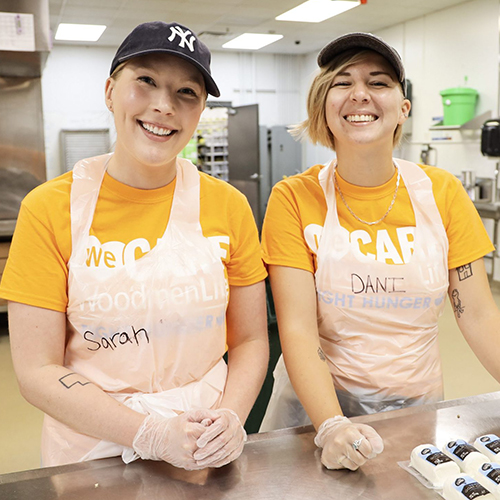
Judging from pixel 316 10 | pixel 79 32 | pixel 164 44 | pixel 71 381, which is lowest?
pixel 71 381

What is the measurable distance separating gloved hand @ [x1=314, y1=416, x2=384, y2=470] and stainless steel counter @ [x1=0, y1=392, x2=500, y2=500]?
0.03 m

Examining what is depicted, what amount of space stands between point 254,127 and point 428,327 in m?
6.68

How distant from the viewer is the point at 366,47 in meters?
1.37

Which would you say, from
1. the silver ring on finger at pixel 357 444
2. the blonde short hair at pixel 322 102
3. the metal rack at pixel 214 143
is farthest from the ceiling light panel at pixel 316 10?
the silver ring on finger at pixel 357 444

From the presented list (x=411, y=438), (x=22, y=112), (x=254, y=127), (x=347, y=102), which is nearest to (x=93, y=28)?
(x=254, y=127)

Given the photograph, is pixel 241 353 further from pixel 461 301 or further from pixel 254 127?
pixel 254 127

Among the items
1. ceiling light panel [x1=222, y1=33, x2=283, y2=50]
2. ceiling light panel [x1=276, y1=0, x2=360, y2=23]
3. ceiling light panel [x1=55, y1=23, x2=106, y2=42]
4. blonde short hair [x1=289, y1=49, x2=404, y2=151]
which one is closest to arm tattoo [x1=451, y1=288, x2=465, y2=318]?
blonde short hair [x1=289, y1=49, x2=404, y2=151]

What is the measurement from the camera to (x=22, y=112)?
449 centimetres

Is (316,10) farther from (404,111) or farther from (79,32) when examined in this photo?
(404,111)

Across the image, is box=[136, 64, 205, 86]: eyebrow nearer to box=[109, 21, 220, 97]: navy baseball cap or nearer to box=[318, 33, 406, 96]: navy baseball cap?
box=[109, 21, 220, 97]: navy baseball cap

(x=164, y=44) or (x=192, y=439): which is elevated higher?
(x=164, y=44)

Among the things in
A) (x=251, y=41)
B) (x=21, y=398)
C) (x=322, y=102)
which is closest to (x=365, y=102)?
(x=322, y=102)

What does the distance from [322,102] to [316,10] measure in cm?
599

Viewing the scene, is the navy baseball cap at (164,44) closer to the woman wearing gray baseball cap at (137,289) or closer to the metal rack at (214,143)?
the woman wearing gray baseball cap at (137,289)
